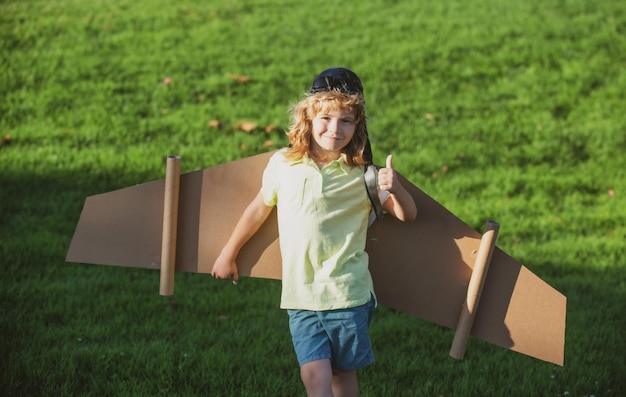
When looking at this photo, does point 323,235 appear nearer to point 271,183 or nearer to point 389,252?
point 271,183

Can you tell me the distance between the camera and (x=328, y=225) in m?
3.16

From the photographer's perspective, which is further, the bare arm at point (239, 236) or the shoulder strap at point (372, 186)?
the bare arm at point (239, 236)

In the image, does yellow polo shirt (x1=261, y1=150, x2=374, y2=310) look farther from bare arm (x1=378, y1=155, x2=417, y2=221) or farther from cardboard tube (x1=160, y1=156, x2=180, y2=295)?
cardboard tube (x1=160, y1=156, x2=180, y2=295)

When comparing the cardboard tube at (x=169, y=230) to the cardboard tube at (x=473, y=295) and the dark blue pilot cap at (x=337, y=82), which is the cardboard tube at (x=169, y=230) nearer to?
the dark blue pilot cap at (x=337, y=82)

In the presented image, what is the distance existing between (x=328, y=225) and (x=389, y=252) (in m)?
0.44

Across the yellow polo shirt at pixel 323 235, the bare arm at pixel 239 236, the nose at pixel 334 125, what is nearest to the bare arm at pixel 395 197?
the yellow polo shirt at pixel 323 235

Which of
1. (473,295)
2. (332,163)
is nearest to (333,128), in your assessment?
(332,163)

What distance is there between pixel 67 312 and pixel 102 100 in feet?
11.9

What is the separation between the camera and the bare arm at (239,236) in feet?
11.1

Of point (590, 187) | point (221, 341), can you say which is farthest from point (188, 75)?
point (221, 341)

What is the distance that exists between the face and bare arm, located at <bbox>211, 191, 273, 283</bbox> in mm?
372

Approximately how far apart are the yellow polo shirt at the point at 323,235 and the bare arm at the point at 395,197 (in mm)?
108

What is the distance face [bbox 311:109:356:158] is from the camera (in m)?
3.16

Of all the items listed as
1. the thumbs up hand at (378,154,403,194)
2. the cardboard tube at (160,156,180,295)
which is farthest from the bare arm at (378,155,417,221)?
the cardboard tube at (160,156,180,295)
